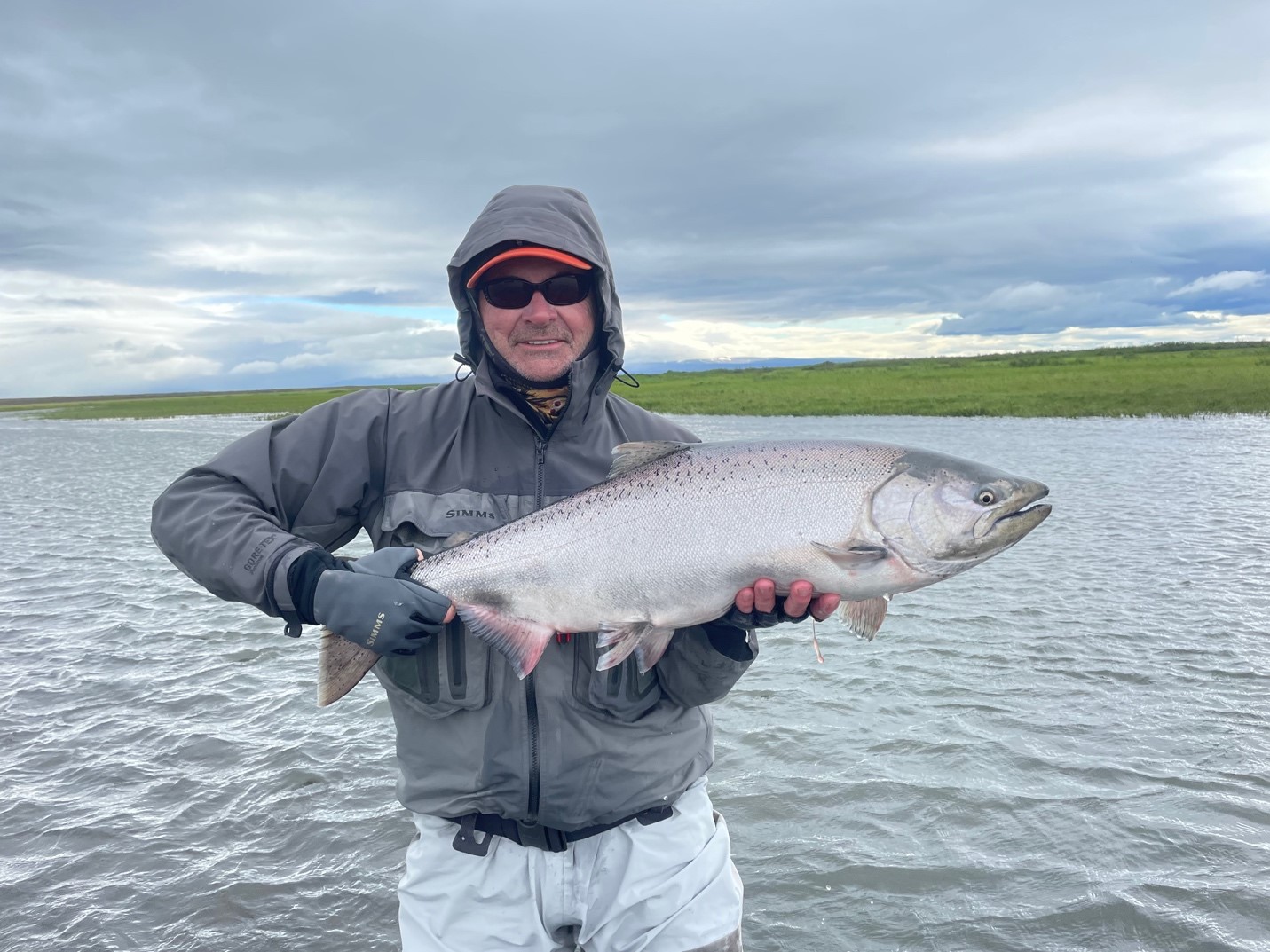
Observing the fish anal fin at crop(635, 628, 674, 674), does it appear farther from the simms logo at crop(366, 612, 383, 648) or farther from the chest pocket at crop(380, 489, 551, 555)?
the simms logo at crop(366, 612, 383, 648)

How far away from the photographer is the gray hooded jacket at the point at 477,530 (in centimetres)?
316

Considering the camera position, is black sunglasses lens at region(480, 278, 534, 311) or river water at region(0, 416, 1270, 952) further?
river water at region(0, 416, 1270, 952)

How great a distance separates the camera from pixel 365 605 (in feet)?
9.91

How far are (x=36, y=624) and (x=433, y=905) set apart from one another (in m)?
8.97

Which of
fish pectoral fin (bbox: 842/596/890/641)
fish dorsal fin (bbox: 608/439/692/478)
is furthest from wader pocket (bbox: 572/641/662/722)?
fish pectoral fin (bbox: 842/596/890/641)

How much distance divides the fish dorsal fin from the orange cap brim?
2.61 feet

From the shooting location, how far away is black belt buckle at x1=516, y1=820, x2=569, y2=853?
3189 mm

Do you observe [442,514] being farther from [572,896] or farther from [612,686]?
[572,896]

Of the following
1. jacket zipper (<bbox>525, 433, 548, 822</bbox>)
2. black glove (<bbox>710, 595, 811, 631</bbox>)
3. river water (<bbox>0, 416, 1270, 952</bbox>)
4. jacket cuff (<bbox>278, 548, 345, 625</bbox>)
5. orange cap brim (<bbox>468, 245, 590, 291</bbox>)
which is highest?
orange cap brim (<bbox>468, 245, 590, 291</bbox>)

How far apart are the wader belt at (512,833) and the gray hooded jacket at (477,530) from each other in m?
0.05

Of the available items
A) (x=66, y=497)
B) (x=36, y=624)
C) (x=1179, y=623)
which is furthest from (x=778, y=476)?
(x=66, y=497)

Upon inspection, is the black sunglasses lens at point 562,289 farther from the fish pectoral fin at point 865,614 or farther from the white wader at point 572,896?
the white wader at point 572,896

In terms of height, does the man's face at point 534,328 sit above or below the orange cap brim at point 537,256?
below

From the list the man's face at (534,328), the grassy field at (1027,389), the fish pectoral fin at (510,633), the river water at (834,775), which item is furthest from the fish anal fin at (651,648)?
the grassy field at (1027,389)
